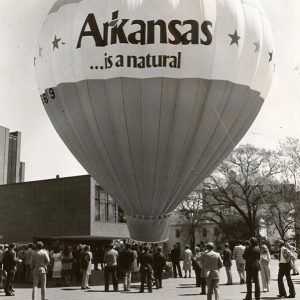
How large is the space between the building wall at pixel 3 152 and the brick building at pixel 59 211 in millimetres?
18737

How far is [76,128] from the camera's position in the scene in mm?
17125

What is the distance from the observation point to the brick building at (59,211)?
129ft

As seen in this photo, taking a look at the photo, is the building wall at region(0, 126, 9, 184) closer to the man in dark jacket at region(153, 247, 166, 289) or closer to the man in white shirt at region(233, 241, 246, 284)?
the man in dark jacket at region(153, 247, 166, 289)

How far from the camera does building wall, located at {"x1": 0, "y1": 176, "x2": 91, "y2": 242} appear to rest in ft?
130

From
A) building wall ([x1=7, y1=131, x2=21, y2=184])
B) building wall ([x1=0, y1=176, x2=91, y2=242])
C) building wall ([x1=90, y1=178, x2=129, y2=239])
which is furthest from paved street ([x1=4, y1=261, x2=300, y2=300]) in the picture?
building wall ([x1=7, y1=131, x2=21, y2=184])

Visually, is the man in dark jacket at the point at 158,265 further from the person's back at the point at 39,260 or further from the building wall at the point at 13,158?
the building wall at the point at 13,158

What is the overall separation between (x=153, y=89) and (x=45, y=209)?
29.1 meters

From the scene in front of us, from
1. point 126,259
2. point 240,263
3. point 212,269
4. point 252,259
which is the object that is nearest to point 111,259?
point 126,259

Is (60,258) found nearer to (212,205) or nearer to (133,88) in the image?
(133,88)

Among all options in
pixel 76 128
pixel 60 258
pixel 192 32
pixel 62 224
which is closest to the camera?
pixel 192 32

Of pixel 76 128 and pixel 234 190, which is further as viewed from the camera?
pixel 234 190

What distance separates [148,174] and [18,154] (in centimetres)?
5858

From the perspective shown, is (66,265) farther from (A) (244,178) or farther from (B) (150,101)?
(A) (244,178)

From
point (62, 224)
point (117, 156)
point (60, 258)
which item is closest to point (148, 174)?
point (117, 156)
